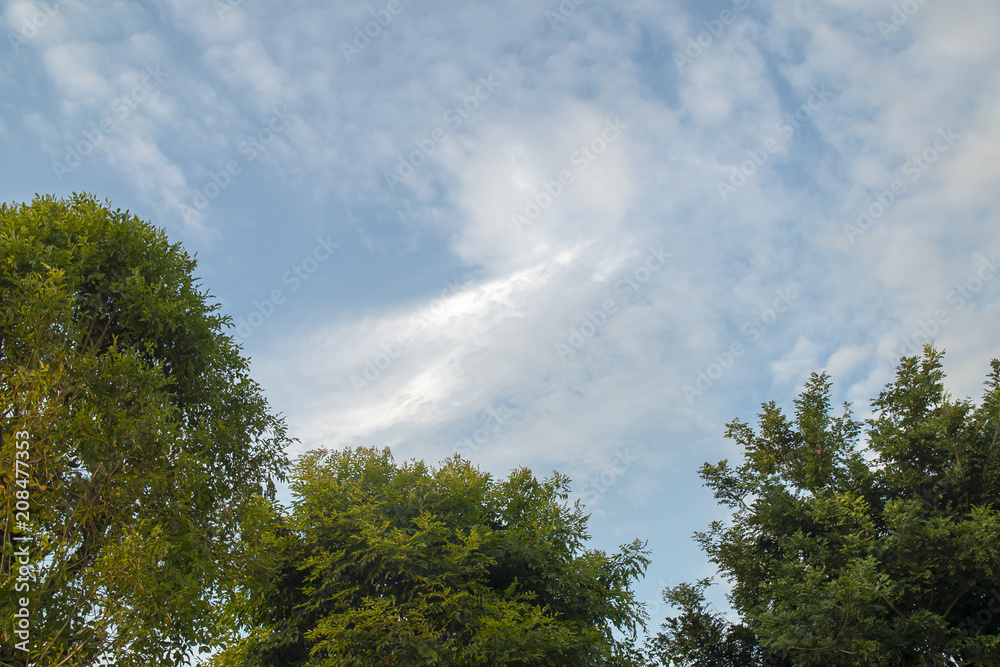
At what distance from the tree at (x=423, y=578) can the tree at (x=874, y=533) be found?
4.85m

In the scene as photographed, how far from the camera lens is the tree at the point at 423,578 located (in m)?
17.1

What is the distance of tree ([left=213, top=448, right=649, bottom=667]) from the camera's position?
17.1m

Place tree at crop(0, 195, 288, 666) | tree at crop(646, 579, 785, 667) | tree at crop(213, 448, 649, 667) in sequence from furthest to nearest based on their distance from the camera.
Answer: tree at crop(646, 579, 785, 667) → tree at crop(213, 448, 649, 667) → tree at crop(0, 195, 288, 666)

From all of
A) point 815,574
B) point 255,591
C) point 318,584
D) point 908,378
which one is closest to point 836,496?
point 815,574

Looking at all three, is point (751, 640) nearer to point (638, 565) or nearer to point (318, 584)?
point (638, 565)

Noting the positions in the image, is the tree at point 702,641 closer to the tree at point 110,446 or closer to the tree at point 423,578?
the tree at point 423,578

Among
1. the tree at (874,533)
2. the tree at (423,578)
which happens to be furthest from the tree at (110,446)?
the tree at (874,533)

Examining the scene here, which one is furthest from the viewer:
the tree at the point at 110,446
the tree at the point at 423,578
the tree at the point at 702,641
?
the tree at the point at 702,641

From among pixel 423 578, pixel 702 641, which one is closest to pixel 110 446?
pixel 423 578

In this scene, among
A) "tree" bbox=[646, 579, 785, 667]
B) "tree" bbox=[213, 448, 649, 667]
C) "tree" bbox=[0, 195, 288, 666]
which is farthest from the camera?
"tree" bbox=[646, 579, 785, 667]

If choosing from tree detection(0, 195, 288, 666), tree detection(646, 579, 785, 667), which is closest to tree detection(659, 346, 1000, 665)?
tree detection(646, 579, 785, 667)

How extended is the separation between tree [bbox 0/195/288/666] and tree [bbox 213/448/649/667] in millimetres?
2595

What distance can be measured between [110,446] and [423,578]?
950 centimetres

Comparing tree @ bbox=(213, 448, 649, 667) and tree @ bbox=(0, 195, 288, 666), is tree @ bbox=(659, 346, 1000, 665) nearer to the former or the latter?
tree @ bbox=(213, 448, 649, 667)
